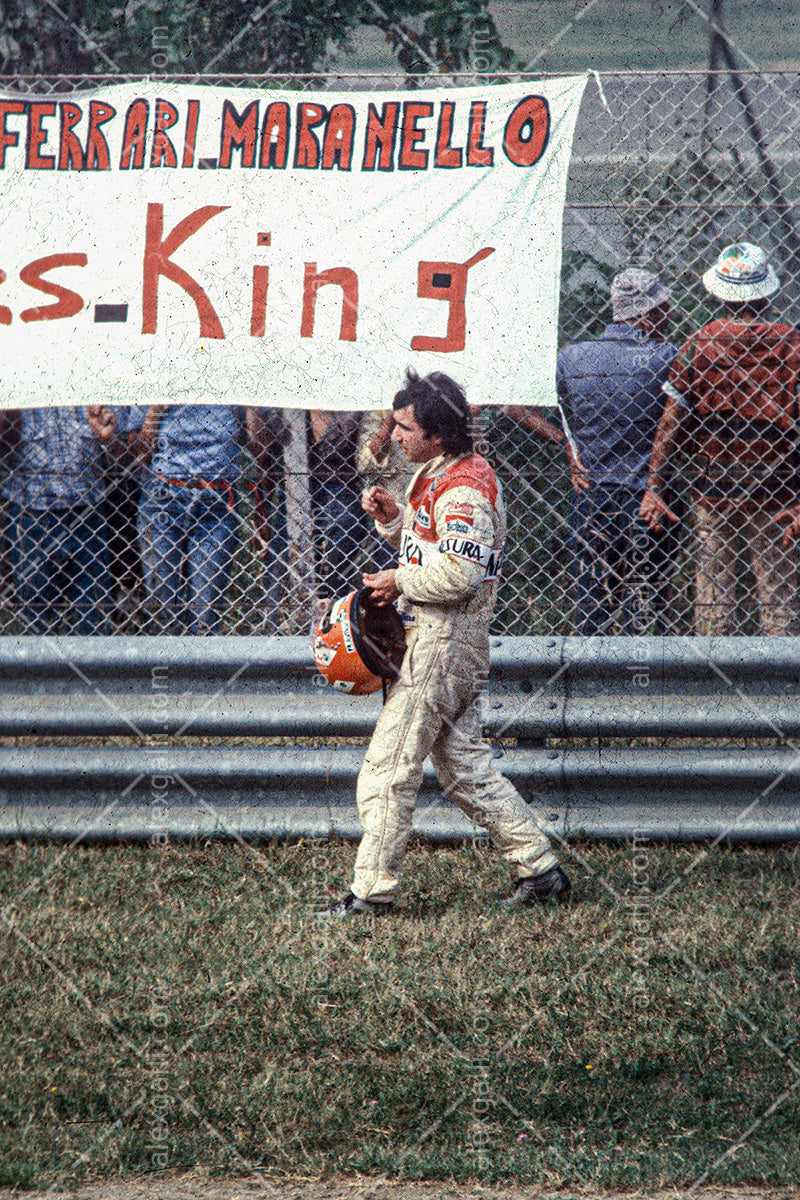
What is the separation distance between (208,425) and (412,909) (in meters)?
2.07

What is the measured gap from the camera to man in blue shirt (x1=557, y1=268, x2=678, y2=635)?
511 centimetres

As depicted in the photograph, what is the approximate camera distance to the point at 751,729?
4.76 m

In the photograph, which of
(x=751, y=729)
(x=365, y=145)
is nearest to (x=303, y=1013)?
(x=751, y=729)

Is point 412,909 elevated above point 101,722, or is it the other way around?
point 101,722

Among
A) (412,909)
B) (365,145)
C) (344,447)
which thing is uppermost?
(365,145)

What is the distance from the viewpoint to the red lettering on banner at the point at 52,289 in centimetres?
489

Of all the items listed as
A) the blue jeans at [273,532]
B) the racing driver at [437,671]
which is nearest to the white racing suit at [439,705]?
the racing driver at [437,671]

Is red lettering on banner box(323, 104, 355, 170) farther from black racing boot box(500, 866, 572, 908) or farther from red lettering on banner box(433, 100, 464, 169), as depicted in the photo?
black racing boot box(500, 866, 572, 908)

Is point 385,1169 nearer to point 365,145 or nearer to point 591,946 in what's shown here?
point 591,946

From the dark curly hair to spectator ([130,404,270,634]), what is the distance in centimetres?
95

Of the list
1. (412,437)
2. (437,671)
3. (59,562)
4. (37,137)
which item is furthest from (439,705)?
(37,137)

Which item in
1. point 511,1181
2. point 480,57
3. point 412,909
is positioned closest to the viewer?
point 511,1181

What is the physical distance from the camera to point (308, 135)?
4852 mm

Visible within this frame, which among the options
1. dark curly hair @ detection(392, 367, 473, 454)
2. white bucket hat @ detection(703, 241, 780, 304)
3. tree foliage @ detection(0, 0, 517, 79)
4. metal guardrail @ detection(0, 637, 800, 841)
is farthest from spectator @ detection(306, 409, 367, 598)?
tree foliage @ detection(0, 0, 517, 79)
